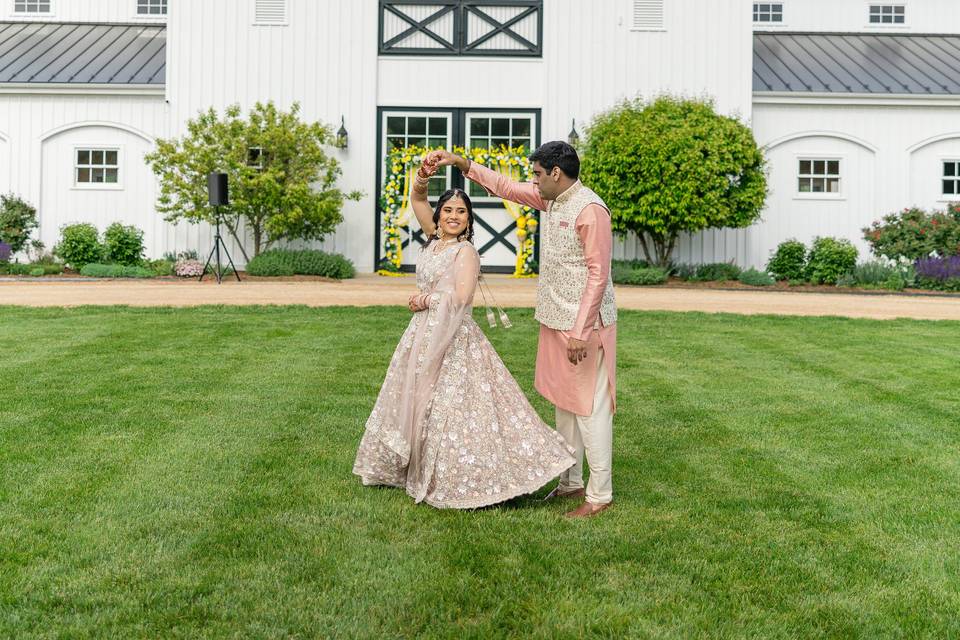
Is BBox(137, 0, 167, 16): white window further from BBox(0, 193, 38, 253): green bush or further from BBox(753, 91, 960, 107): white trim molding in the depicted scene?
BBox(753, 91, 960, 107): white trim molding

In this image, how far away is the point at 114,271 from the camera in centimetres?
1667

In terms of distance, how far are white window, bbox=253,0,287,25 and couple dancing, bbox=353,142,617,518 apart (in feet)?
48.6

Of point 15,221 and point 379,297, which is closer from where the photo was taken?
point 379,297

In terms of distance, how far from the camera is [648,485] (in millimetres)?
5109

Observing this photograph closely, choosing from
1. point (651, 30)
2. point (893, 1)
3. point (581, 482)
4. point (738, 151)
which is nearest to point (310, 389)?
point (581, 482)

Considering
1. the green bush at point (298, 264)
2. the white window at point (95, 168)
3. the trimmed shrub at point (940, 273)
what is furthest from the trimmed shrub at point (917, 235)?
the white window at point (95, 168)

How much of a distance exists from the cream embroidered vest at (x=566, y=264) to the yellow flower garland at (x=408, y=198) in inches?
529

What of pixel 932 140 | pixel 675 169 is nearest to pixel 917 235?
pixel 932 140

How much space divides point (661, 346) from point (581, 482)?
505 cm

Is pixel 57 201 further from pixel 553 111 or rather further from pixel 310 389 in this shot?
pixel 310 389

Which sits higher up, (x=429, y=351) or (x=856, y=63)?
(x=856, y=63)

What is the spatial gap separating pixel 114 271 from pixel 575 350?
13974mm

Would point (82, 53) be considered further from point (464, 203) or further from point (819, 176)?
point (464, 203)


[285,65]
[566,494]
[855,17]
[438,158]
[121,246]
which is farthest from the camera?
[855,17]
